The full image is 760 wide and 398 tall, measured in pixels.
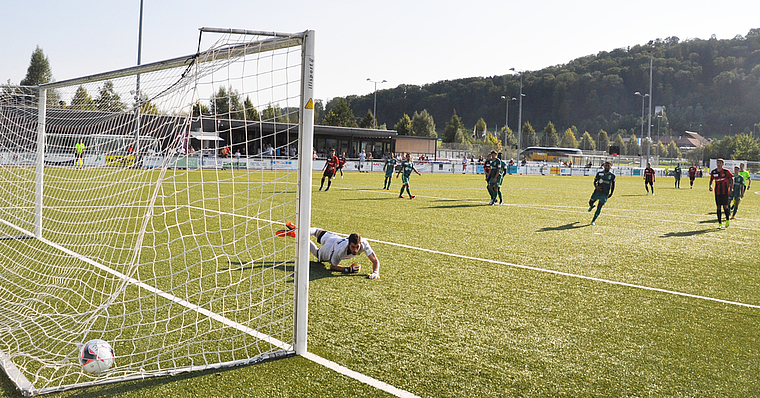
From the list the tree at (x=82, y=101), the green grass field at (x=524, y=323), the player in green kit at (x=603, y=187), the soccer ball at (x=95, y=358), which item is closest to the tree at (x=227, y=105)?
the green grass field at (x=524, y=323)

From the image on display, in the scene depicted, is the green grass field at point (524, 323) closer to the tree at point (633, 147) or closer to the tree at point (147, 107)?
the tree at point (147, 107)

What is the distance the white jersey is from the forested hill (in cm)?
13950

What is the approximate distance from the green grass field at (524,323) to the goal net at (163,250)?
40 centimetres

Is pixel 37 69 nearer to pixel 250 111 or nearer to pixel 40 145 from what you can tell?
pixel 40 145

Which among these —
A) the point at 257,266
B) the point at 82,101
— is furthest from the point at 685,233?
the point at 82,101

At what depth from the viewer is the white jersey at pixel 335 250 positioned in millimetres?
6687

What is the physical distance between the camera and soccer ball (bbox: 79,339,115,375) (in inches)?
146

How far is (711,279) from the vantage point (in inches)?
290

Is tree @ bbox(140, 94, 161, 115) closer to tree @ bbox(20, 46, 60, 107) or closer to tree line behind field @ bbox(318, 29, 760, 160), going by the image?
tree @ bbox(20, 46, 60, 107)

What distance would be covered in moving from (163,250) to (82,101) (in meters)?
3.34

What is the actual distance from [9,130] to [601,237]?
1200cm

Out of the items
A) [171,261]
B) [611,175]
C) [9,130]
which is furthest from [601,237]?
[9,130]

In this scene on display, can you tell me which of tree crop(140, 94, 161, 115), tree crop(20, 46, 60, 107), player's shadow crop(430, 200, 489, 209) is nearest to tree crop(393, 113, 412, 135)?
tree crop(20, 46, 60, 107)

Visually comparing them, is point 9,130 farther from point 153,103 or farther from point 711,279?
point 711,279
